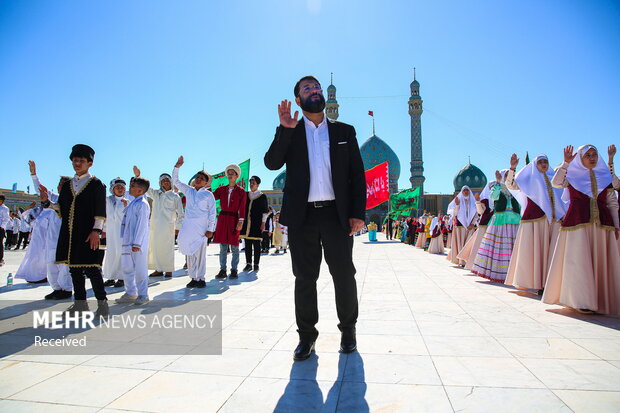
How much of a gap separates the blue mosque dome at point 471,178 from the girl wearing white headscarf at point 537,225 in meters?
62.1

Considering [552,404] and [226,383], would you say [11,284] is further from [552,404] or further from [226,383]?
[552,404]

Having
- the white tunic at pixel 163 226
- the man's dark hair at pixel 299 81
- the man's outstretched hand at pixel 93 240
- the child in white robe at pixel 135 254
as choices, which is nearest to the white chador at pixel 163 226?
the white tunic at pixel 163 226

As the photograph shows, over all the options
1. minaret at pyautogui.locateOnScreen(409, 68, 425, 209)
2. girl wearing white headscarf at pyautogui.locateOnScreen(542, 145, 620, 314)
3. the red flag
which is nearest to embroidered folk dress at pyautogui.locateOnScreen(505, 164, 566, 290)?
girl wearing white headscarf at pyautogui.locateOnScreen(542, 145, 620, 314)

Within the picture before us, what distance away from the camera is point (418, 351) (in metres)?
2.57

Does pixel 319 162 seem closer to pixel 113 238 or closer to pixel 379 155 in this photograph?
pixel 113 238

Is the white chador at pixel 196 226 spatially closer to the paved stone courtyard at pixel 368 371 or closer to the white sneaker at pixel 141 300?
the white sneaker at pixel 141 300

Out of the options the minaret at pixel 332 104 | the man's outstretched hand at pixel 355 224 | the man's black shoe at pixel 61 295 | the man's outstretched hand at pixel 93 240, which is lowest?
the man's black shoe at pixel 61 295

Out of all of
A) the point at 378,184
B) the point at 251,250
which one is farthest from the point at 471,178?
the point at 251,250

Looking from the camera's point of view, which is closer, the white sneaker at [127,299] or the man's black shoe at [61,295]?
the white sneaker at [127,299]

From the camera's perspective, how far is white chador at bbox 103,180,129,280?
596cm

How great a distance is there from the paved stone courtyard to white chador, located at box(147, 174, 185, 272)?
11.8 feet

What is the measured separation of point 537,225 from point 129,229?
5.43m

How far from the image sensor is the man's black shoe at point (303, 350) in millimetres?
2434

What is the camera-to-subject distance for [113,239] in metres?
6.20
